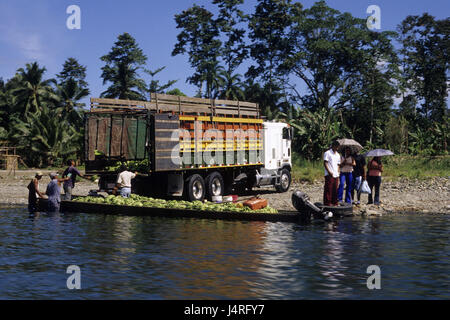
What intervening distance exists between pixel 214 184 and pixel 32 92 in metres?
39.8

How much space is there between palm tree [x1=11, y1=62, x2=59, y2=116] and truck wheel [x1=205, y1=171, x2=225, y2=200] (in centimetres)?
3742

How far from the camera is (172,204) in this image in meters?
19.8

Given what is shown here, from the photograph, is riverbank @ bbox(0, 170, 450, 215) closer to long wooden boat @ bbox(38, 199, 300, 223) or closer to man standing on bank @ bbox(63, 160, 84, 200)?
man standing on bank @ bbox(63, 160, 84, 200)

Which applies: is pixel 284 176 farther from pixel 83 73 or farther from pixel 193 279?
pixel 83 73

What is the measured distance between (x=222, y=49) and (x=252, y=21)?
515 centimetres

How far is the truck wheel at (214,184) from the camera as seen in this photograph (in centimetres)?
2291

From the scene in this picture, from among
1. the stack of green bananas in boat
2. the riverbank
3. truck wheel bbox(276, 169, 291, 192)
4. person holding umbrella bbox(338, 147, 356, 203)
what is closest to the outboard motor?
the stack of green bananas in boat

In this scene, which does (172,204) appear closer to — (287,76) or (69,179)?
(69,179)

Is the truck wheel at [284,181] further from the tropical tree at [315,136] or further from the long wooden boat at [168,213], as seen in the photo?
the tropical tree at [315,136]

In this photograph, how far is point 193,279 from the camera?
10578mm

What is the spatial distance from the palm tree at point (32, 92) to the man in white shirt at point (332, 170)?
43501 mm

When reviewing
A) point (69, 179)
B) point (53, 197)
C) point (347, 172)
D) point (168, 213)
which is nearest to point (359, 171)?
point (347, 172)
